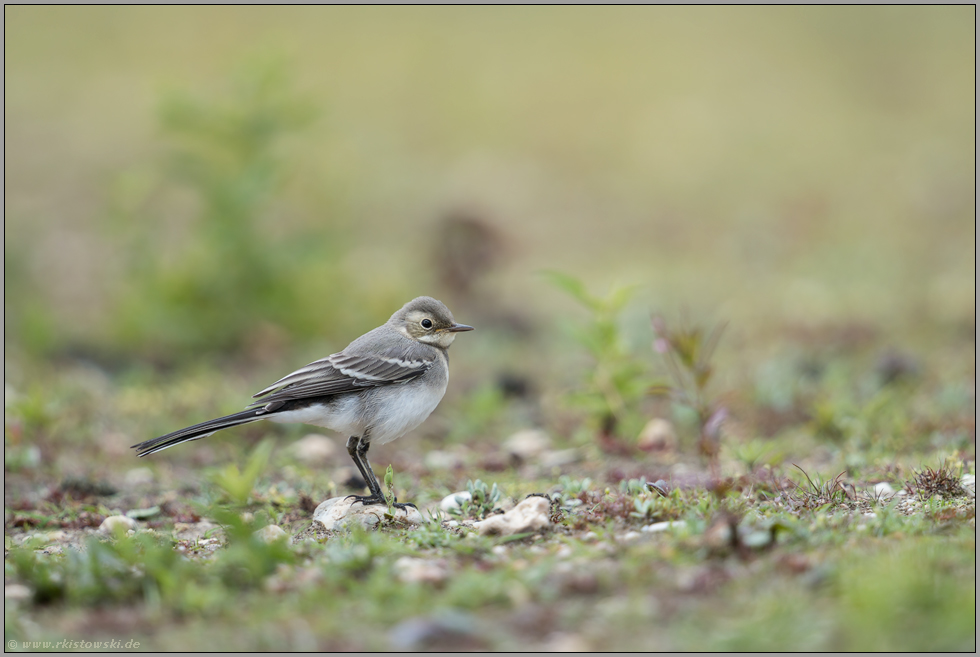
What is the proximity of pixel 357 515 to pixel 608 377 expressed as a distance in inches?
120

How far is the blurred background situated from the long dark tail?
2.77 meters

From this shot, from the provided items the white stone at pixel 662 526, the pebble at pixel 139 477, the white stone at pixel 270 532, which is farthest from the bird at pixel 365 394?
the white stone at pixel 662 526

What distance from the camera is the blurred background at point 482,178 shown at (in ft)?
35.6

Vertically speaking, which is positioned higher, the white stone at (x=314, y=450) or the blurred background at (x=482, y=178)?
the blurred background at (x=482, y=178)

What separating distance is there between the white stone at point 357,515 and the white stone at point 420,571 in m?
1.05

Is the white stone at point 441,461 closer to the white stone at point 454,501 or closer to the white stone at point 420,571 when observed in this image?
the white stone at point 454,501

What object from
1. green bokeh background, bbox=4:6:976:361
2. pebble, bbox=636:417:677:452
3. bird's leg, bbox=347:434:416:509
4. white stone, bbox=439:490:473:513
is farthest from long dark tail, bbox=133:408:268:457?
green bokeh background, bbox=4:6:976:361

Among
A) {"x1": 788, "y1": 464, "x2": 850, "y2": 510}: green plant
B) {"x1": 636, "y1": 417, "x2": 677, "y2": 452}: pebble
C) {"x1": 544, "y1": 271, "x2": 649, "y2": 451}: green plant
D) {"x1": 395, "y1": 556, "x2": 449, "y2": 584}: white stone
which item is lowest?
{"x1": 636, "y1": 417, "x2": 677, "y2": 452}: pebble

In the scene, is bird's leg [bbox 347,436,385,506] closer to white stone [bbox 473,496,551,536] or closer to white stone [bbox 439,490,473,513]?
white stone [bbox 439,490,473,513]

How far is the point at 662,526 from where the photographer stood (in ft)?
16.8

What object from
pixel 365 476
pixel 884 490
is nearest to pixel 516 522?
pixel 365 476

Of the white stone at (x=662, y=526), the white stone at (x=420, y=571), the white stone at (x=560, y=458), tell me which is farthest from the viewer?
the white stone at (x=560, y=458)

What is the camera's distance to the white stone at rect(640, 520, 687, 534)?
4.98m

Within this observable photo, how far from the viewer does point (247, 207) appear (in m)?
10.3
